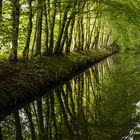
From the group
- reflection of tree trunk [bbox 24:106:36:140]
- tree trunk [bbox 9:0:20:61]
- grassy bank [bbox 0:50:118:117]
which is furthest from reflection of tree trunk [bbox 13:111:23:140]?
tree trunk [bbox 9:0:20:61]

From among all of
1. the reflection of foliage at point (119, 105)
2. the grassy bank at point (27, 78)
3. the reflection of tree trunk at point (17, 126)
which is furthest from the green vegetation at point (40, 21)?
the reflection of foliage at point (119, 105)

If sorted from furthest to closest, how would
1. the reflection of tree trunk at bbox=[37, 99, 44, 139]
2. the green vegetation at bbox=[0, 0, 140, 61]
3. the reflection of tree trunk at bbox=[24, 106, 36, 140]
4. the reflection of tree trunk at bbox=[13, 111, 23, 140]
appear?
the green vegetation at bbox=[0, 0, 140, 61], the reflection of tree trunk at bbox=[37, 99, 44, 139], the reflection of tree trunk at bbox=[24, 106, 36, 140], the reflection of tree trunk at bbox=[13, 111, 23, 140]

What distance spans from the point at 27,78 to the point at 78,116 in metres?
5.08

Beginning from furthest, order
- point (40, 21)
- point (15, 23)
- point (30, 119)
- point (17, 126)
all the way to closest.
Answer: point (40, 21) → point (15, 23) → point (30, 119) → point (17, 126)

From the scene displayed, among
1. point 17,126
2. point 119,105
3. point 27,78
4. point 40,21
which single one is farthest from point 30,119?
point 40,21

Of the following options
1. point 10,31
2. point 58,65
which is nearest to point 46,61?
point 58,65

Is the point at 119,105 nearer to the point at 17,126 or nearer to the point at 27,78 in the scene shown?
the point at 27,78

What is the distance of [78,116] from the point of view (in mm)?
15164

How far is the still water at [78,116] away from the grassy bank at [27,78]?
536 millimetres

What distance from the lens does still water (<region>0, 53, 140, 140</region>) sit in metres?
12.2

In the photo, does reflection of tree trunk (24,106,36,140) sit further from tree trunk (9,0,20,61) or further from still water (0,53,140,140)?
tree trunk (9,0,20,61)

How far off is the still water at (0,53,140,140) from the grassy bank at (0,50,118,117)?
54 cm

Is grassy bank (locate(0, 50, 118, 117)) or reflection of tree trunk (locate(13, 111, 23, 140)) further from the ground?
grassy bank (locate(0, 50, 118, 117))

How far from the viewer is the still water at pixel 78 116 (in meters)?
12.2
